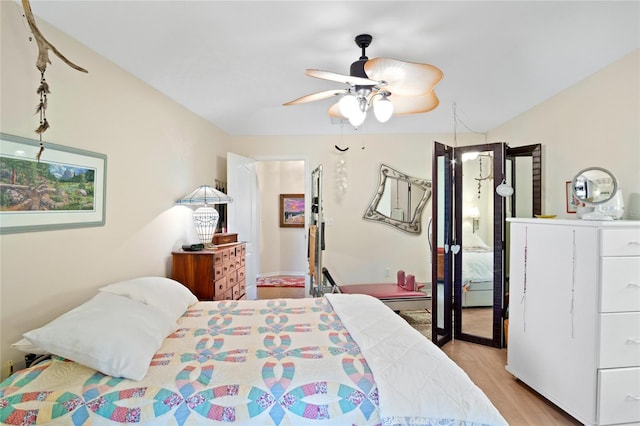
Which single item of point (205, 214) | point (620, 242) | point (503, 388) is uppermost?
point (205, 214)

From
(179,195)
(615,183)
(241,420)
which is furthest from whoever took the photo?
(179,195)

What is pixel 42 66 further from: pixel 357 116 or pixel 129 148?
pixel 357 116

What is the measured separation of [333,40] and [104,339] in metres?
2.20

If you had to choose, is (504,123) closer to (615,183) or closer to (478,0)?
(615,183)

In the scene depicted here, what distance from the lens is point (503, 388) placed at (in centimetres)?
263

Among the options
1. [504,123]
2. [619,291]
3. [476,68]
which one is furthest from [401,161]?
[619,291]

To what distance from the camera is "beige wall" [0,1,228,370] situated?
1696mm

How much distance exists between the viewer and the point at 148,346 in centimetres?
163

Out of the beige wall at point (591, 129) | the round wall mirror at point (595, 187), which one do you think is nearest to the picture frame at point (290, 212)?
the beige wall at point (591, 129)

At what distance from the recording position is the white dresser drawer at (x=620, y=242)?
201cm

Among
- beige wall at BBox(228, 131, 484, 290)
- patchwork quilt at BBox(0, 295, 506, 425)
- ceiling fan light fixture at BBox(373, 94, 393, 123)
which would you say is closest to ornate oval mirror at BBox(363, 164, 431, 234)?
beige wall at BBox(228, 131, 484, 290)

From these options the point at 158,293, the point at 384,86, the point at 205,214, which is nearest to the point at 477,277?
the point at 384,86

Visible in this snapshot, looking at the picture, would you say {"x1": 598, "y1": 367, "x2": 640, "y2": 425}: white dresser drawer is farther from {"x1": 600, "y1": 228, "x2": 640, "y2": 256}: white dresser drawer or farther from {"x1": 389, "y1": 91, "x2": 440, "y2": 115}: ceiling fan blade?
{"x1": 389, "y1": 91, "x2": 440, "y2": 115}: ceiling fan blade

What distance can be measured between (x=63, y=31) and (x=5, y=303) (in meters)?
1.52
